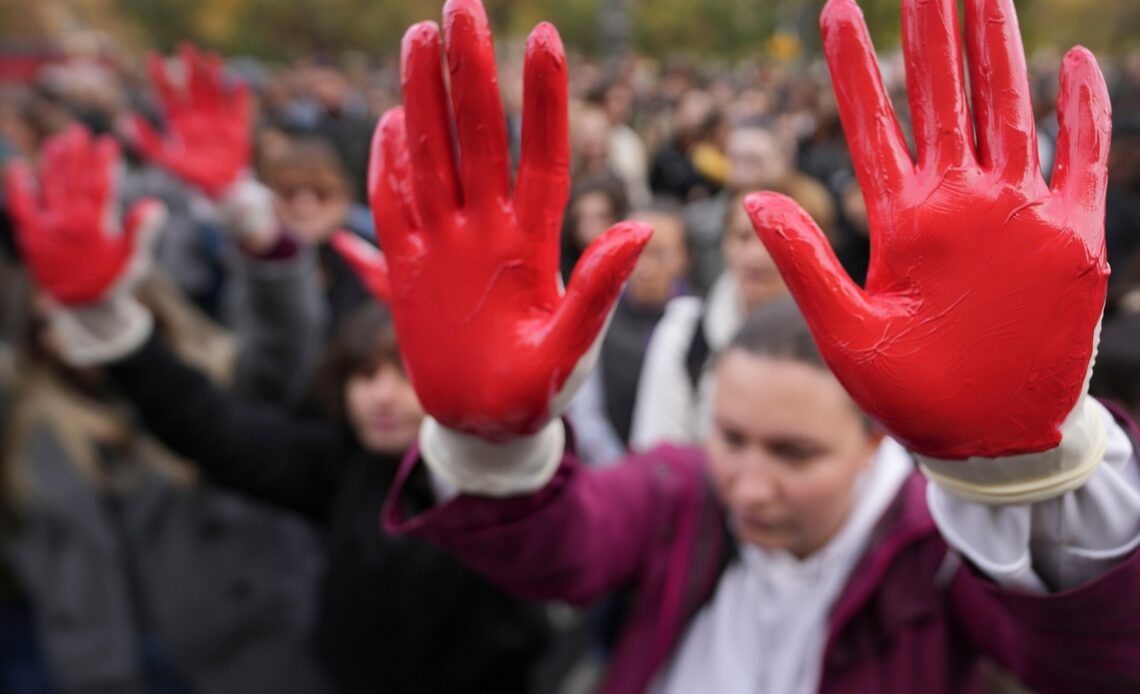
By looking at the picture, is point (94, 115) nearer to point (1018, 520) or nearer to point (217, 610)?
point (217, 610)

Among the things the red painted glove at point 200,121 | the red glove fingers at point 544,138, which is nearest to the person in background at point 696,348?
the red glove fingers at point 544,138

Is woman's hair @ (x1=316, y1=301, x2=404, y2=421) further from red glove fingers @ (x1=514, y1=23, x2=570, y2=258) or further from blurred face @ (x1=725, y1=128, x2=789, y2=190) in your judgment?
blurred face @ (x1=725, y1=128, x2=789, y2=190)

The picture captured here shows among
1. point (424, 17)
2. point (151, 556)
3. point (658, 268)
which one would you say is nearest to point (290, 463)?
point (151, 556)

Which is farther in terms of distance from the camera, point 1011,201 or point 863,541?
point 863,541

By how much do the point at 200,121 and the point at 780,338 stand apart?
248 cm

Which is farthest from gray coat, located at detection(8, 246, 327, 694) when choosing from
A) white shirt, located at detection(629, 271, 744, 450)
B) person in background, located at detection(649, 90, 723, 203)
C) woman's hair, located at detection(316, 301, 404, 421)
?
person in background, located at detection(649, 90, 723, 203)

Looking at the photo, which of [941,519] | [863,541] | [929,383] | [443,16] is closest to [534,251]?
[443,16]

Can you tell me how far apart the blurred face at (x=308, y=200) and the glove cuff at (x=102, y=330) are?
3.11 ft

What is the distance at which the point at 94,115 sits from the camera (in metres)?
5.89

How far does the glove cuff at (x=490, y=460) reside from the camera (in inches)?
38.6

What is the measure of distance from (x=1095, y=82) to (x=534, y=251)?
21.1 inches

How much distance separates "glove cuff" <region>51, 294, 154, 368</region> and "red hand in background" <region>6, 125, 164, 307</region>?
0.09 ft

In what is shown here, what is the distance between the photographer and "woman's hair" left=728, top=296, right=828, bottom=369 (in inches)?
47.3

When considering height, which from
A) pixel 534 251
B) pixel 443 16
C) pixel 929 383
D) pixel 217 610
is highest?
pixel 443 16
